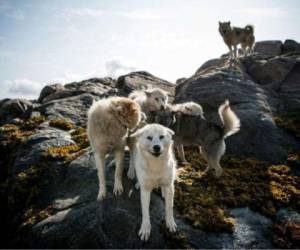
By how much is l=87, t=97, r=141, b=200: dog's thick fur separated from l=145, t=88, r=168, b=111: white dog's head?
8.20 ft

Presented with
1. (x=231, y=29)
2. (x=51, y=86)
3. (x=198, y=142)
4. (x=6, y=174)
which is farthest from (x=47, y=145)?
(x=231, y=29)

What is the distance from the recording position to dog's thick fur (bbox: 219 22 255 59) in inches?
866

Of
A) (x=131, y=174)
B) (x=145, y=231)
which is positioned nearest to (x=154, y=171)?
(x=145, y=231)

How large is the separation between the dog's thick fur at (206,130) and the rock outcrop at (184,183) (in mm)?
795

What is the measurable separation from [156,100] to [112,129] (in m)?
3.14

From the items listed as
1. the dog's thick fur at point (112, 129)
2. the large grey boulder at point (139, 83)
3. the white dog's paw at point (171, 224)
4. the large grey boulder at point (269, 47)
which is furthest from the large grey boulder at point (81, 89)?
the large grey boulder at point (269, 47)

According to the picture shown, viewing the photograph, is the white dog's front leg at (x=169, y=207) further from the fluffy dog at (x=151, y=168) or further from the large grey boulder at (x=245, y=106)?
the large grey boulder at (x=245, y=106)

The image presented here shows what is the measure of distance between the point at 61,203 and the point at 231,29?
17014mm

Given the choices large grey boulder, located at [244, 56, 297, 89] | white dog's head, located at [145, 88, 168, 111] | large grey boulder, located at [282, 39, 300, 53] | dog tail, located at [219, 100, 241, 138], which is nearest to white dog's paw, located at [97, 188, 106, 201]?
white dog's head, located at [145, 88, 168, 111]

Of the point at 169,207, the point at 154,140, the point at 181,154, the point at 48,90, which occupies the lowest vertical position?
the point at 48,90

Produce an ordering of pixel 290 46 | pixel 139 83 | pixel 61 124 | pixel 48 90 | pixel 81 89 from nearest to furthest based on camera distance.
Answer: pixel 61 124 → pixel 81 89 → pixel 139 83 → pixel 48 90 → pixel 290 46

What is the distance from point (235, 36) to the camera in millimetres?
22141

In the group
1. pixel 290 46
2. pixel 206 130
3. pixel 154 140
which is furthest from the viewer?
pixel 290 46

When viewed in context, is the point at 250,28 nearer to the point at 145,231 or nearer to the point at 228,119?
the point at 228,119
